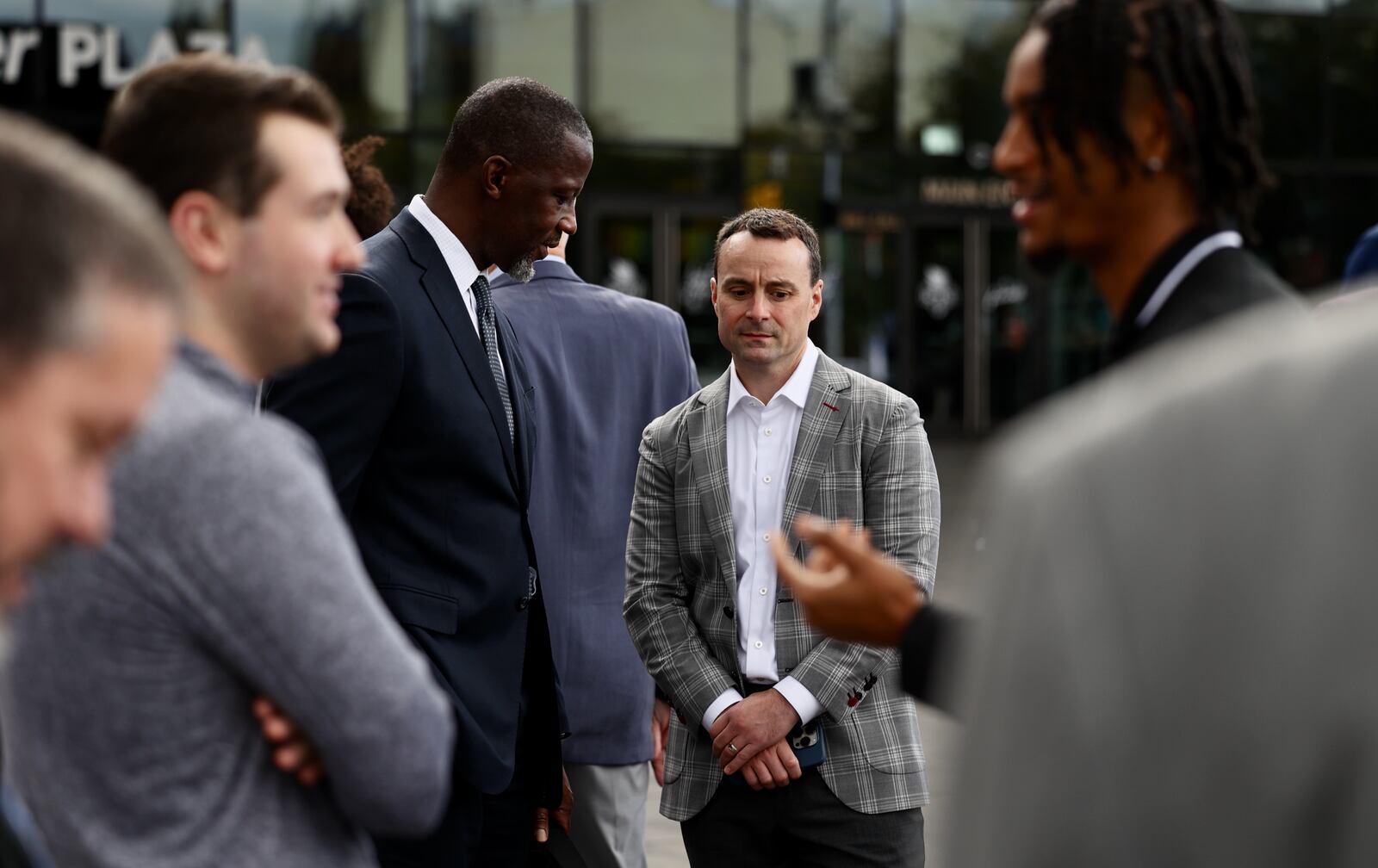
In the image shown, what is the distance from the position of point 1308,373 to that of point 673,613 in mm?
3070

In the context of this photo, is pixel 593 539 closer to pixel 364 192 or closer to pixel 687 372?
pixel 687 372

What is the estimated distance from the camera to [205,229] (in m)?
1.85

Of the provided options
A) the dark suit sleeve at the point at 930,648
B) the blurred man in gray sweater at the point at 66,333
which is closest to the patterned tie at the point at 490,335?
the dark suit sleeve at the point at 930,648

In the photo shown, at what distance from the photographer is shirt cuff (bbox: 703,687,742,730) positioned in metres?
3.64

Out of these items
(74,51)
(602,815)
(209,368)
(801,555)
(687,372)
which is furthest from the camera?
(74,51)

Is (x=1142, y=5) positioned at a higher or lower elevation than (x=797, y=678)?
higher

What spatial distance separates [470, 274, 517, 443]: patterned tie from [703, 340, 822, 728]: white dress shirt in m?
0.60

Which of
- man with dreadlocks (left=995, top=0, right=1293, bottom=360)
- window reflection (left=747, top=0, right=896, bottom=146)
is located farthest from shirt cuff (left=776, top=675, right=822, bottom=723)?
window reflection (left=747, top=0, right=896, bottom=146)

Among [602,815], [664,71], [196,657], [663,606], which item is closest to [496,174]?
[663,606]

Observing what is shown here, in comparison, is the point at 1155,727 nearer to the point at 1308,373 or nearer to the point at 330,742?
the point at 1308,373

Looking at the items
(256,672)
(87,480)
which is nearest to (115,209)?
(87,480)

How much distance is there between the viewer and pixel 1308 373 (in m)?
0.79

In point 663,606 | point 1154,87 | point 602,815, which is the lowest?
point 602,815

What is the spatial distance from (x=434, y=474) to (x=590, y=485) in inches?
45.0
